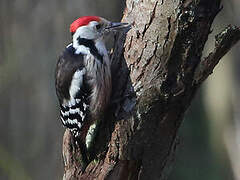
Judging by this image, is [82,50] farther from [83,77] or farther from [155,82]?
[155,82]

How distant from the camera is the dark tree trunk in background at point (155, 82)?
137 inches

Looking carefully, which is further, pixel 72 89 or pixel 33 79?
pixel 33 79

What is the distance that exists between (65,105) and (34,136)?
1962mm

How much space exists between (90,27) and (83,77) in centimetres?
39

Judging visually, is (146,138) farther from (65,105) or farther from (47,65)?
(47,65)

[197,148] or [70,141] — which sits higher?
[197,148]

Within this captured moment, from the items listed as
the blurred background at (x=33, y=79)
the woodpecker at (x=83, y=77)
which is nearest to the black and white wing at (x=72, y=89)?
the woodpecker at (x=83, y=77)

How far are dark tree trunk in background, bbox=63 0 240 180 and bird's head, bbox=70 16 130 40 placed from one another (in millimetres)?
546

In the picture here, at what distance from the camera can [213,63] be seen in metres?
3.60

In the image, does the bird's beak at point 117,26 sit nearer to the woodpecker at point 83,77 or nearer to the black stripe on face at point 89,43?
the woodpecker at point 83,77

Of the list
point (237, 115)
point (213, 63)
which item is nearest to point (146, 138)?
point (213, 63)

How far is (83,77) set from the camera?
4301 millimetres

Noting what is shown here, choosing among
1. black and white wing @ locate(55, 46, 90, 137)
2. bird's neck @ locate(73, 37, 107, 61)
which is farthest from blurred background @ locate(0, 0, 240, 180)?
black and white wing @ locate(55, 46, 90, 137)

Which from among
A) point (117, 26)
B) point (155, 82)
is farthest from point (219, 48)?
point (117, 26)
